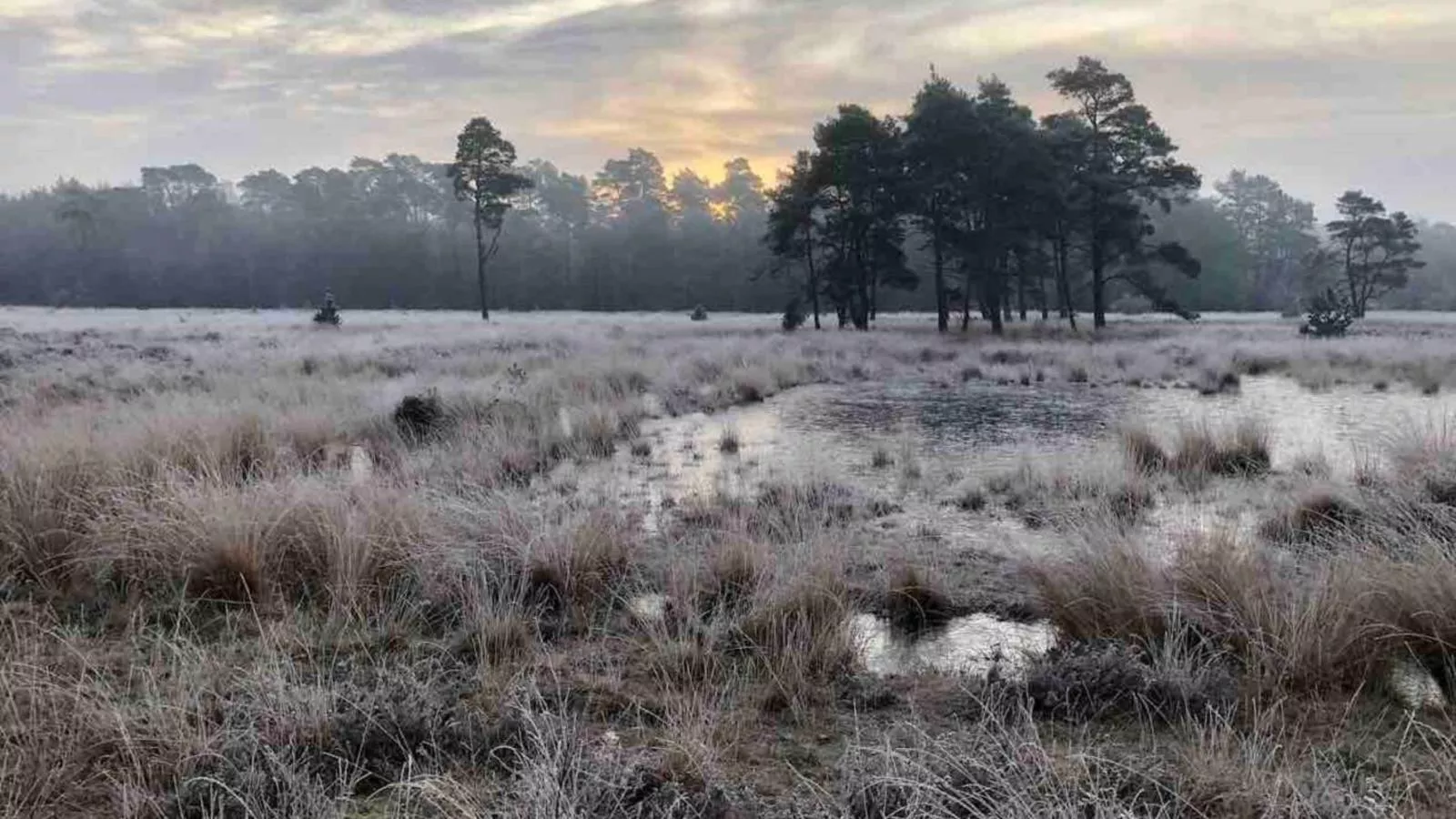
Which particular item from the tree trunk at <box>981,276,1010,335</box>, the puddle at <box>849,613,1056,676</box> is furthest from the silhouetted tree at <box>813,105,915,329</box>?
the puddle at <box>849,613,1056,676</box>

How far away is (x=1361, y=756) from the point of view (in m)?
2.96

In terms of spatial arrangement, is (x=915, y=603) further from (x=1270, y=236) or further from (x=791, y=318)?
(x=1270, y=236)

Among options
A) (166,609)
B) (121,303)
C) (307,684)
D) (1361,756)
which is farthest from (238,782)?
(121,303)

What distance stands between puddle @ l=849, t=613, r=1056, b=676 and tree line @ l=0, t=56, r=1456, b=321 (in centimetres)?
2947

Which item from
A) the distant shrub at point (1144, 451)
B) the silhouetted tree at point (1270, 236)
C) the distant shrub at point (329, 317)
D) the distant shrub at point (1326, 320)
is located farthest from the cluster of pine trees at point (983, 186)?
the silhouetted tree at point (1270, 236)

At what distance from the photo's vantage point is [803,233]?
41.5 meters

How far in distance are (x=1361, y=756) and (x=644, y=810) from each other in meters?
2.48

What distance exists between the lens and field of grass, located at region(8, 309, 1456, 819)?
8.91ft

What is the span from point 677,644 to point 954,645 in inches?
55.9

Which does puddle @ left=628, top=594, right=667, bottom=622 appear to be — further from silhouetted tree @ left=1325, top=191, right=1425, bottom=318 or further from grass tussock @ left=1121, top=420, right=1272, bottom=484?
silhouetted tree @ left=1325, top=191, right=1425, bottom=318

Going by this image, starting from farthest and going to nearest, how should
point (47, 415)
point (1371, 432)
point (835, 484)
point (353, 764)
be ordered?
point (1371, 432)
point (47, 415)
point (835, 484)
point (353, 764)

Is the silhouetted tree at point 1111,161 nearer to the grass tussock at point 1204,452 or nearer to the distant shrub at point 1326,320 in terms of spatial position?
the distant shrub at point 1326,320

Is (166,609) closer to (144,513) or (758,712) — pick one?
(144,513)

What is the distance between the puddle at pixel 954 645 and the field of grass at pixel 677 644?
0.44 ft
